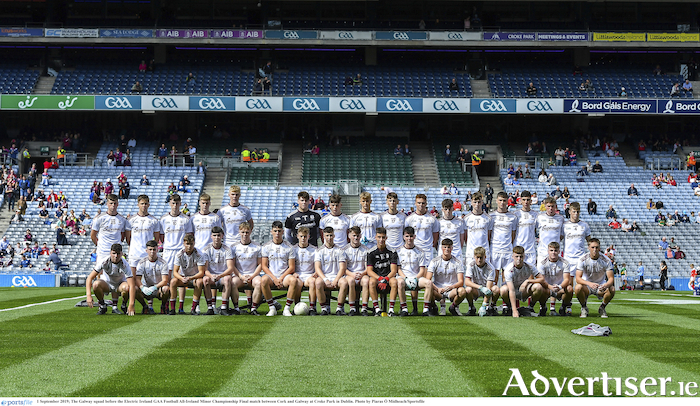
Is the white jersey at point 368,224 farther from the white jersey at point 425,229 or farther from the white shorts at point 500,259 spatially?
the white shorts at point 500,259

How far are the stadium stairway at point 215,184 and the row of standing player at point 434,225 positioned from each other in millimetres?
23613

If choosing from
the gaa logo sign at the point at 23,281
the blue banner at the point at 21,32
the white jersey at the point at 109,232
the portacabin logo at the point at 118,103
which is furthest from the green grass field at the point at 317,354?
the blue banner at the point at 21,32

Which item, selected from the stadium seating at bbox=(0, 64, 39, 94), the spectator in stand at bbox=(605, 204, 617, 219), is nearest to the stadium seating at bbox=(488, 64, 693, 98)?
the spectator in stand at bbox=(605, 204, 617, 219)

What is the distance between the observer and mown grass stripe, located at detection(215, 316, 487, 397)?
614cm

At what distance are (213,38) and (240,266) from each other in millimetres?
31064

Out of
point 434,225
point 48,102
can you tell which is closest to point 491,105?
point 48,102

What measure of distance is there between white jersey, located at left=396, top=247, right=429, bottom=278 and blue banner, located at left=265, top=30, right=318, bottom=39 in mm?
31211

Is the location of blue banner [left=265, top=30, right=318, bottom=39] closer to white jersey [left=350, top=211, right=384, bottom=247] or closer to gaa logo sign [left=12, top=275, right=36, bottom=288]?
gaa logo sign [left=12, top=275, right=36, bottom=288]

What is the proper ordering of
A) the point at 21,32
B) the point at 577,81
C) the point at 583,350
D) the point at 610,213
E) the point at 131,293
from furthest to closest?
the point at 577,81 < the point at 21,32 < the point at 610,213 < the point at 131,293 < the point at 583,350

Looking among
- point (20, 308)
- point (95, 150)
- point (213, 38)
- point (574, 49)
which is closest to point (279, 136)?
point (213, 38)

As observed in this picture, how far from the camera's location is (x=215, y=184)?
128 feet

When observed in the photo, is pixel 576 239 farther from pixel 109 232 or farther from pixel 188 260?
pixel 109 232

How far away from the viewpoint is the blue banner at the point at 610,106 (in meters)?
41.4

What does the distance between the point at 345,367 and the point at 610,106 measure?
3768 centimetres
